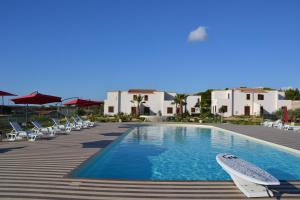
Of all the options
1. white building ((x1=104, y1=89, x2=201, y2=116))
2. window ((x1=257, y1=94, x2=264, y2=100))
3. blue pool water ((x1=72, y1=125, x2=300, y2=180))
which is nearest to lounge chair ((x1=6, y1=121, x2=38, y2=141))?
blue pool water ((x1=72, y1=125, x2=300, y2=180))

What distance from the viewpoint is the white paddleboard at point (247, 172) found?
5193 mm

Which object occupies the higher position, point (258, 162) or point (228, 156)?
point (228, 156)

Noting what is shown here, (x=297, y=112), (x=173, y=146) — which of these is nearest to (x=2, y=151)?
(x=173, y=146)

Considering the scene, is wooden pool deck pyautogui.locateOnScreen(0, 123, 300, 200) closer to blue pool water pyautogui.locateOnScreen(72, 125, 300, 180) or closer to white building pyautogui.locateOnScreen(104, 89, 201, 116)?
blue pool water pyautogui.locateOnScreen(72, 125, 300, 180)

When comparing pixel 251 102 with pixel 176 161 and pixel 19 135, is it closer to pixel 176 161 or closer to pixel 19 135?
pixel 176 161

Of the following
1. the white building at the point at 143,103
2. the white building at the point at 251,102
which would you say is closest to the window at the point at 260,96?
the white building at the point at 251,102

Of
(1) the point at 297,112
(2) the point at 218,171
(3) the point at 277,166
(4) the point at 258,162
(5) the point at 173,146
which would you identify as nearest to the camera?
(2) the point at 218,171

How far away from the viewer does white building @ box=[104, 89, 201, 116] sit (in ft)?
149

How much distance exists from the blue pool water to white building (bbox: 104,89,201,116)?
29802 mm

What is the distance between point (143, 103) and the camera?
45781 millimetres

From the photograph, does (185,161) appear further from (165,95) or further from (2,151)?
(165,95)

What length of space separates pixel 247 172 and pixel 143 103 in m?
40.2

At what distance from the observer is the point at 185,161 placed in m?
11.2

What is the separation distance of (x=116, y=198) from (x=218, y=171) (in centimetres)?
476
